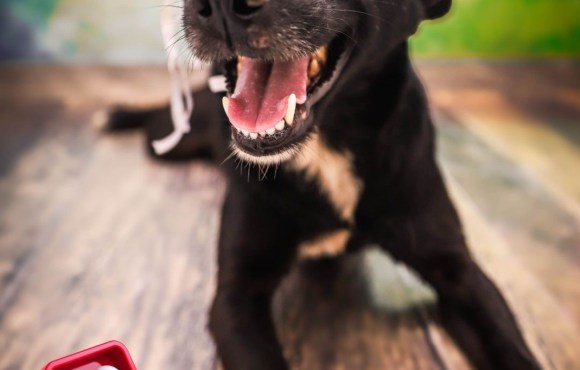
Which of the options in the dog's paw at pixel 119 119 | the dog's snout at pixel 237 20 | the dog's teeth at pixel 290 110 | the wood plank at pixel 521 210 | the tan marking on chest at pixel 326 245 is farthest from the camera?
the dog's paw at pixel 119 119

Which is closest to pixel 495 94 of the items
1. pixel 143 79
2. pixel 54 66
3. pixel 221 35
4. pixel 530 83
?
pixel 530 83

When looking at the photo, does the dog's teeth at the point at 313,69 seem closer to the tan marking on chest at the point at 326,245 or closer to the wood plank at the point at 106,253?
the tan marking on chest at the point at 326,245

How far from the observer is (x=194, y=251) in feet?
5.03

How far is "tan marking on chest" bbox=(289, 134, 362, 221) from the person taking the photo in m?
1.17

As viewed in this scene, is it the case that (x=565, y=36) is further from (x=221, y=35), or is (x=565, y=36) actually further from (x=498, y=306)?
(x=221, y=35)

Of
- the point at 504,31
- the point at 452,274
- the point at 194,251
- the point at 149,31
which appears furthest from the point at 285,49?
the point at 504,31

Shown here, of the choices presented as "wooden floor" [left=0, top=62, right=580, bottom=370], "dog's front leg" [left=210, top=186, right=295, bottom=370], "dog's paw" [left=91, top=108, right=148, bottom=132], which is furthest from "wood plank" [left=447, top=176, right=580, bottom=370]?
"dog's paw" [left=91, top=108, right=148, bottom=132]

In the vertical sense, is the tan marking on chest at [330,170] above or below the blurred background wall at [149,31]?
above

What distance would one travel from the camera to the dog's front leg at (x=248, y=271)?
3.73 ft

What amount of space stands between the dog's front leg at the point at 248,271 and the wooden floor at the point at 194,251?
99mm

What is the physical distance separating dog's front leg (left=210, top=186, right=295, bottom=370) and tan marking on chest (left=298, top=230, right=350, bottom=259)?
3cm

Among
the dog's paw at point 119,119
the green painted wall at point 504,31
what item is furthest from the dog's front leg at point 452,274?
the green painted wall at point 504,31

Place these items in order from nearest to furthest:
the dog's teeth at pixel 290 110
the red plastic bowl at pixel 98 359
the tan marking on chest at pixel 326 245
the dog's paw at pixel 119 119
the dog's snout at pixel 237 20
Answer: the red plastic bowl at pixel 98 359 → the dog's snout at pixel 237 20 → the dog's teeth at pixel 290 110 → the tan marking on chest at pixel 326 245 → the dog's paw at pixel 119 119

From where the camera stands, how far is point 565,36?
2.65 metres
